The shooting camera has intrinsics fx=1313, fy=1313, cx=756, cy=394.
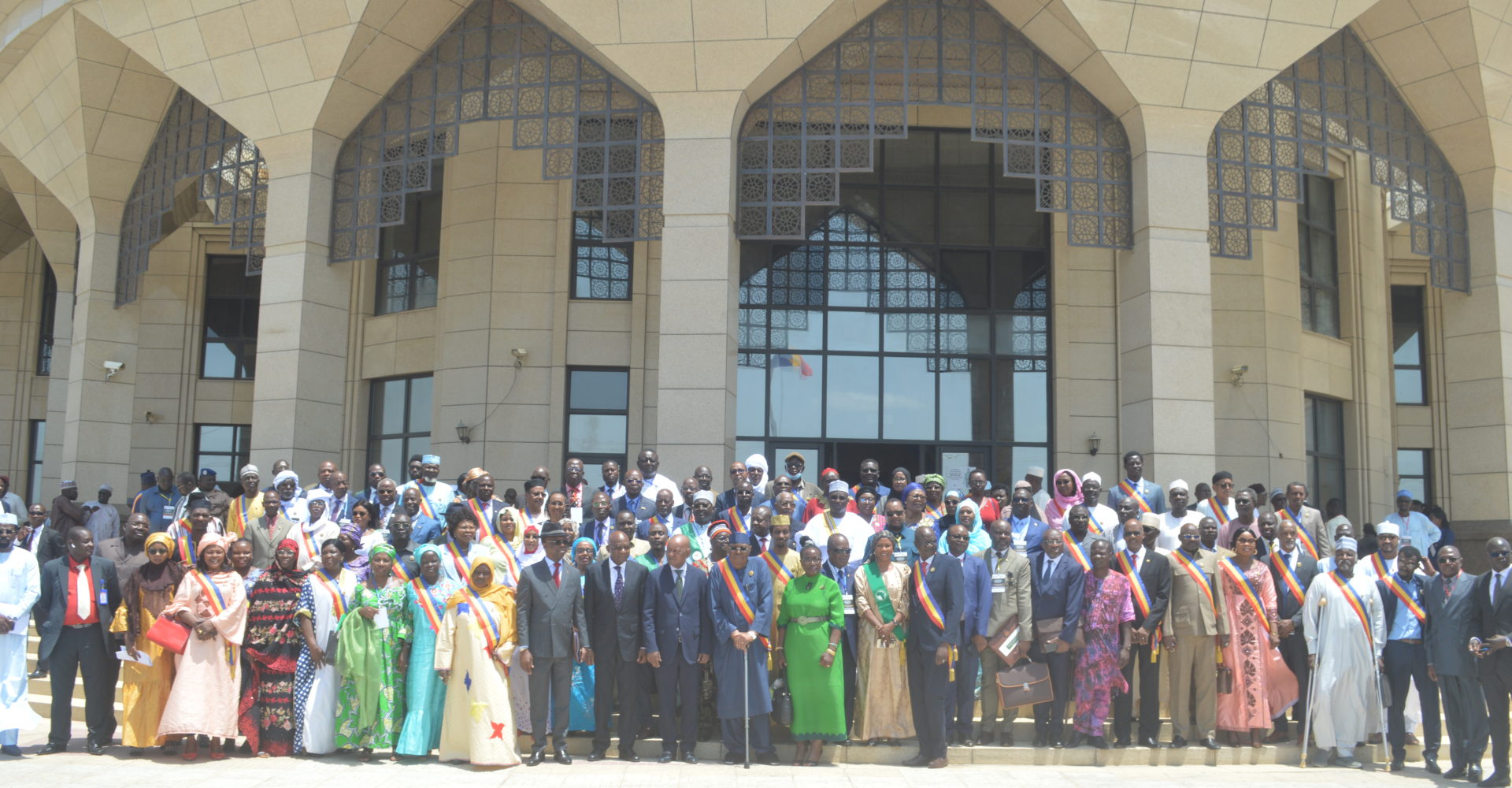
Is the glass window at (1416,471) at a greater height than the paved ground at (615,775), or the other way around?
the glass window at (1416,471)

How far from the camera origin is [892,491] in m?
12.4

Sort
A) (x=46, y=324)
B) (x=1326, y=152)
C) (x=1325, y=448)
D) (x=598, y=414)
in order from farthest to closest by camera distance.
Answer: (x=46, y=324)
(x=1325, y=448)
(x=598, y=414)
(x=1326, y=152)

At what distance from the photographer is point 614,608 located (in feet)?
31.8

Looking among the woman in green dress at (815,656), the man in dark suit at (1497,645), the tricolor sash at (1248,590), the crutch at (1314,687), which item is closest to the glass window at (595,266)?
the woman in green dress at (815,656)

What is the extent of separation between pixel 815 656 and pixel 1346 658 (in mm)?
4042

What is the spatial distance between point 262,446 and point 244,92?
4.19 meters

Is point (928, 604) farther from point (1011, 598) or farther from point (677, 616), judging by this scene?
point (677, 616)

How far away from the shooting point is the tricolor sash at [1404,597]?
9758 millimetres

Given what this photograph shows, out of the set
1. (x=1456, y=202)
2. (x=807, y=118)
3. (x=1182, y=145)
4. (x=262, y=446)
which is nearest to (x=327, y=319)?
(x=262, y=446)

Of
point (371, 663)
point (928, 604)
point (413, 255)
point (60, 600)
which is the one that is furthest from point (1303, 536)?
point (413, 255)

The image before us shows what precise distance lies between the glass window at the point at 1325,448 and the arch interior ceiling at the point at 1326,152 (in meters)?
2.86

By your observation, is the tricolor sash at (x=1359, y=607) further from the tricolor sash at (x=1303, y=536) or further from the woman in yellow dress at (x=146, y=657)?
the woman in yellow dress at (x=146, y=657)

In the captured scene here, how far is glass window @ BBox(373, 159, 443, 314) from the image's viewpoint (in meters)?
18.7

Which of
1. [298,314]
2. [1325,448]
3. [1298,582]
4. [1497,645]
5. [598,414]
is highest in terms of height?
[298,314]
